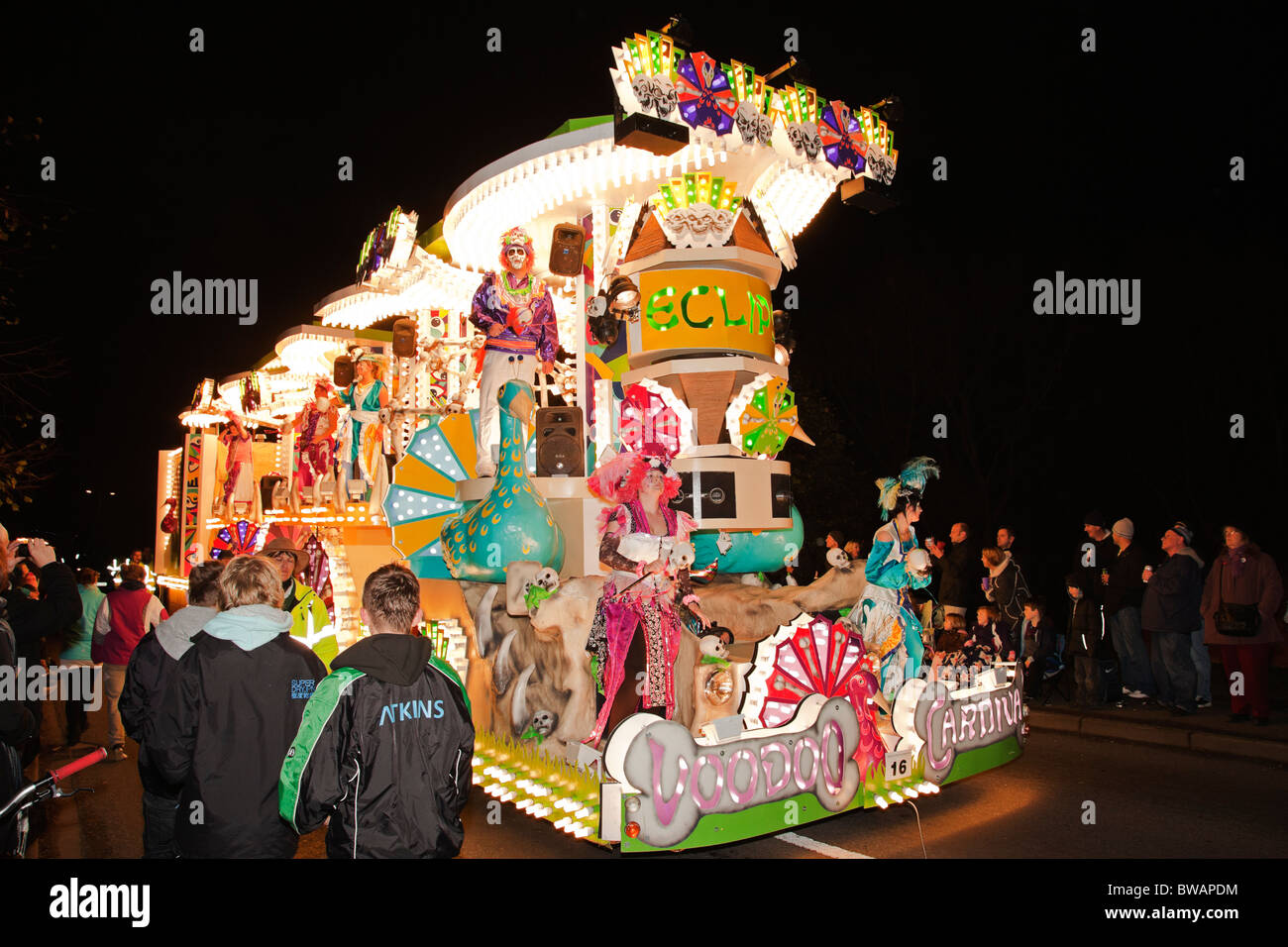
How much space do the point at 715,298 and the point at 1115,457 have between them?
1421 cm

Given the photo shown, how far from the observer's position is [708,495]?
803 cm

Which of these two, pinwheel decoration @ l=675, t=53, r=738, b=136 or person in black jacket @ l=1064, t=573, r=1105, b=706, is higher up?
pinwheel decoration @ l=675, t=53, r=738, b=136

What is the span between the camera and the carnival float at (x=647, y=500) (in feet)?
18.6

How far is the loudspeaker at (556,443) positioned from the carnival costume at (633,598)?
7.05 feet

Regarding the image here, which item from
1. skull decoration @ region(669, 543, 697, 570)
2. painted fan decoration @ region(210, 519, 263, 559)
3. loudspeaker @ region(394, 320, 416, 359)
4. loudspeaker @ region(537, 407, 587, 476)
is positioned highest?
loudspeaker @ region(394, 320, 416, 359)

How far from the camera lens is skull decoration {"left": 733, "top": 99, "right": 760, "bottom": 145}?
309 inches

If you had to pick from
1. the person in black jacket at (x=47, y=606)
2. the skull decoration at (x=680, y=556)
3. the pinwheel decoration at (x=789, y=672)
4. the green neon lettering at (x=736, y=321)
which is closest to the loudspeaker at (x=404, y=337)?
the green neon lettering at (x=736, y=321)

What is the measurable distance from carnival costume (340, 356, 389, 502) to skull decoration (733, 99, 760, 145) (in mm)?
6030

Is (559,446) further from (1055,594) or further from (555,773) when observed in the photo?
(1055,594)

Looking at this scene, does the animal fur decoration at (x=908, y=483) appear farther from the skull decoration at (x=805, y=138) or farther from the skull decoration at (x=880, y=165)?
the skull decoration at (x=880, y=165)

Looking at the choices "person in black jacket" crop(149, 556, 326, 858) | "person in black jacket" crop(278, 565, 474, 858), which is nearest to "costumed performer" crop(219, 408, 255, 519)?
"person in black jacket" crop(149, 556, 326, 858)

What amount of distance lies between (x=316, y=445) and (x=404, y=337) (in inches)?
110

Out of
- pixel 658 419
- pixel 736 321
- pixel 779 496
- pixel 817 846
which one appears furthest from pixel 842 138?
pixel 817 846

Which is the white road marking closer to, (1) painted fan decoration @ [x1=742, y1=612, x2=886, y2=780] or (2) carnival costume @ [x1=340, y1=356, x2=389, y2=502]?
(1) painted fan decoration @ [x1=742, y1=612, x2=886, y2=780]
